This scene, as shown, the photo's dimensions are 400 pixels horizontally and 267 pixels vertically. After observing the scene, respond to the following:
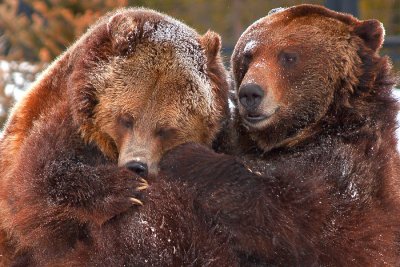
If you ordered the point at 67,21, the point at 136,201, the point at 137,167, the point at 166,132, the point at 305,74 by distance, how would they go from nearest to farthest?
the point at 136,201
the point at 137,167
the point at 166,132
the point at 305,74
the point at 67,21

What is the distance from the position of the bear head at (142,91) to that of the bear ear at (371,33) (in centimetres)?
80

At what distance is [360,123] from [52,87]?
1.57m

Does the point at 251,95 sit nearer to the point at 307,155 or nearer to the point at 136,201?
the point at 307,155

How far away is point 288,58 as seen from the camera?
15.2 ft

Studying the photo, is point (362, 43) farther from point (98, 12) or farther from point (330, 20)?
point (98, 12)

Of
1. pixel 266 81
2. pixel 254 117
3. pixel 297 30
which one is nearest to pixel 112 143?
pixel 254 117

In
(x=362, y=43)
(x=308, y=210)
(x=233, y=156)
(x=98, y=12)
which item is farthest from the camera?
(x=98, y=12)

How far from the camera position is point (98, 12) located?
423 inches

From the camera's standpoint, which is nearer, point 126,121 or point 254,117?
point 126,121

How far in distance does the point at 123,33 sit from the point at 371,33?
1.27 meters

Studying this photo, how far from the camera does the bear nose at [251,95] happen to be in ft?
14.6

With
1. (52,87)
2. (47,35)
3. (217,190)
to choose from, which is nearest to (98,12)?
(47,35)

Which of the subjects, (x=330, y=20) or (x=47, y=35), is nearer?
(x=330, y=20)

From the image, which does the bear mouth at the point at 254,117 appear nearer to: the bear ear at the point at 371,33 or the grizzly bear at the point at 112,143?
the grizzly bear at the point at 112,143
